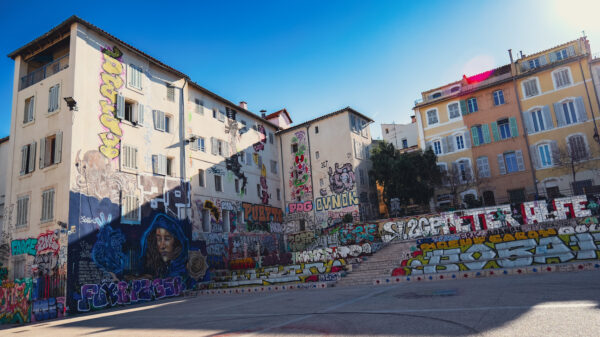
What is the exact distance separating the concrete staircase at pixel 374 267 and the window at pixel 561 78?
72.9ft

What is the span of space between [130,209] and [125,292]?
17.5 feet

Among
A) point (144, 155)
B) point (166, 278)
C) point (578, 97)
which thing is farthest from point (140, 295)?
point (578, 97)

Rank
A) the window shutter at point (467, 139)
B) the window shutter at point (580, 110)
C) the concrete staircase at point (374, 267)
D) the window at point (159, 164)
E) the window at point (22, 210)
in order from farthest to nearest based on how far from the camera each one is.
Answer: the window shutter at point (467, 139) → the window shutter at point (580, 110) → the window at point (159, 164) → the window at point (22, 210) → the concrete staircase at point (374, 267)

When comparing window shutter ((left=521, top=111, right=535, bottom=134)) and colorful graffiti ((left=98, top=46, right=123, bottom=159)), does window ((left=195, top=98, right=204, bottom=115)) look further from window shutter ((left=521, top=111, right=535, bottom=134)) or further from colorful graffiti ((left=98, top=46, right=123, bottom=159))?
window shutter ((left=521, top=111, right=535, bottom=134))

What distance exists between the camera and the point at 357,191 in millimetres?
37656

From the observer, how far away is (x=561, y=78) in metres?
34.8

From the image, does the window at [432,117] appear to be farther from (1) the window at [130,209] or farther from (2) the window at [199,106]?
(1) the window at [130,209]

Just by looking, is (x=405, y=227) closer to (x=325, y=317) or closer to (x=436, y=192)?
(x=436, y=192)

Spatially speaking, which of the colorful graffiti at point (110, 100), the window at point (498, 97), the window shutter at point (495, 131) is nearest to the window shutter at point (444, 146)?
the window shutter at point (495, 131)

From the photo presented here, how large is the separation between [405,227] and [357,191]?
7.08m

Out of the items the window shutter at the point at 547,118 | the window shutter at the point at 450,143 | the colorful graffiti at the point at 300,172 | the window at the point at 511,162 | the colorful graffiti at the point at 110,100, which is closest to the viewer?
the colorful graffiti at the point at 110,100

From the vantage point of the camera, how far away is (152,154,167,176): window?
28.0 metres

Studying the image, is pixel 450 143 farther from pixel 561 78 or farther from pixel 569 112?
pixel 561 78

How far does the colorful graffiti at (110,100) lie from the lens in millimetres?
25188
